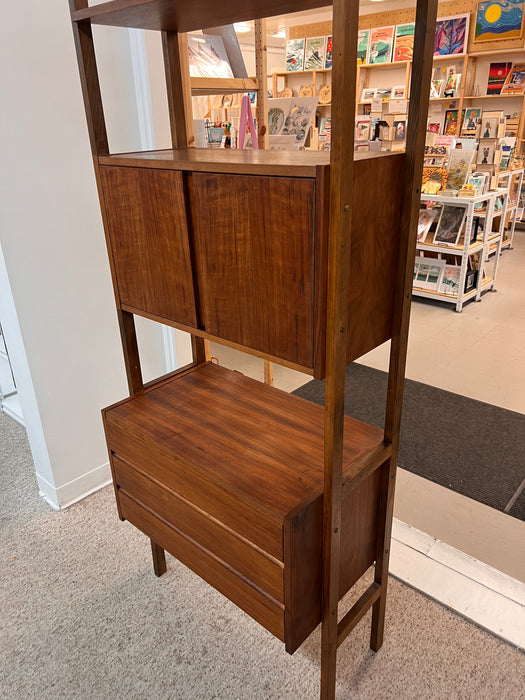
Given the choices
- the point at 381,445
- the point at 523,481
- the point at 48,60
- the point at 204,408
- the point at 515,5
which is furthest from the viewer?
the point at 515,5

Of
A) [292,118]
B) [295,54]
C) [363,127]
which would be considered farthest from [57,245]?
[295,54]

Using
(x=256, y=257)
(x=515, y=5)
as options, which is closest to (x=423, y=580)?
(x=256, y=257)

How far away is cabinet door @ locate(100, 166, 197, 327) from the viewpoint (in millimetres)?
1172

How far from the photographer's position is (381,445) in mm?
1273

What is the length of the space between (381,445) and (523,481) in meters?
1.38

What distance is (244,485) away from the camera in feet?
3.79

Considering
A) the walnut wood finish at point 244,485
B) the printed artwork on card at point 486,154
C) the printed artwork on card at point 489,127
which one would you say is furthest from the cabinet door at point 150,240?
the printed artwork on card at point 486,154

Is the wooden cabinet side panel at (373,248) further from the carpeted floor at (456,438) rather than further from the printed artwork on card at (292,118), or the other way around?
the printed artwork on card at (292,118)

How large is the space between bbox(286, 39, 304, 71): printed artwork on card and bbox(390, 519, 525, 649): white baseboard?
26.8 ft

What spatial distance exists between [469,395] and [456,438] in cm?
52

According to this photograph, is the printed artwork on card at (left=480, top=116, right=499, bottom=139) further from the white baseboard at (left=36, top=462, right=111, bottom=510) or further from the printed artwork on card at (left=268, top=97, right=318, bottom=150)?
the white baseboard at (left=36, top=462, right=111, bottom=510)

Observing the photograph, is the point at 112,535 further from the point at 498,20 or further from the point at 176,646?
the point at 498,20

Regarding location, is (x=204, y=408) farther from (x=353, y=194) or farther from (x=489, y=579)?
(x=489, y=579)

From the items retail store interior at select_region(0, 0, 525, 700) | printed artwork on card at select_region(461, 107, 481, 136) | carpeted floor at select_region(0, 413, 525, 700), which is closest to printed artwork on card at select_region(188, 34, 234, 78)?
retail store interior at select_region(0, 0, 525, 700)
